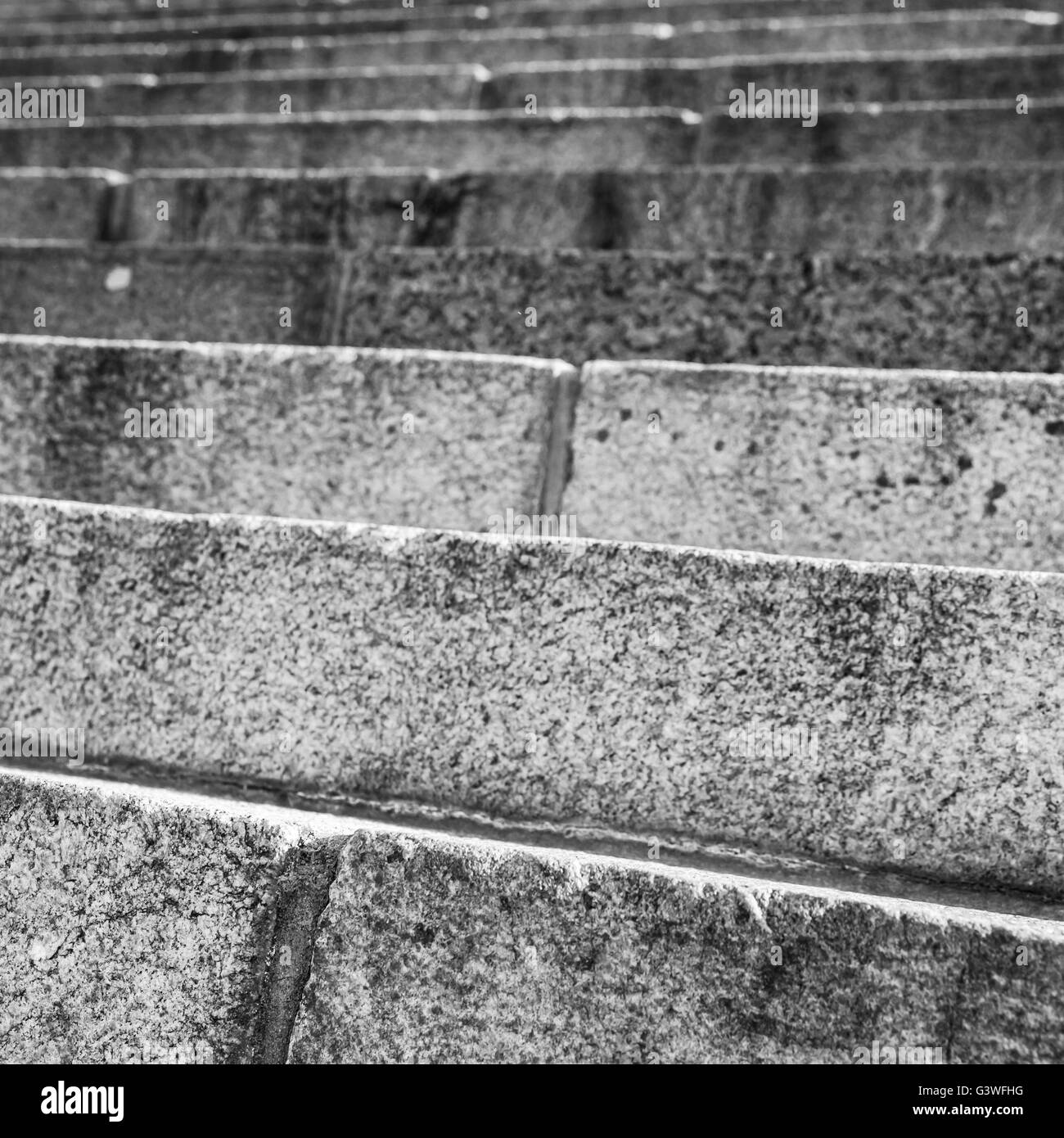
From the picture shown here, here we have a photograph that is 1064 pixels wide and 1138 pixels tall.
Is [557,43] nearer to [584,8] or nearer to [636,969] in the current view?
[584,8]

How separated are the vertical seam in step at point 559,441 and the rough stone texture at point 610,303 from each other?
414 mm

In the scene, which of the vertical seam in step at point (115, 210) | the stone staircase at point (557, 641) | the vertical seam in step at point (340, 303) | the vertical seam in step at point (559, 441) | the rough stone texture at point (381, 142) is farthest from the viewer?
the rough stone texture at point (381, 142)

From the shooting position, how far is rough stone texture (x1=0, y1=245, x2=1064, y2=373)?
239 centimetres

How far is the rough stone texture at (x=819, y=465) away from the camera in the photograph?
193 centimetres

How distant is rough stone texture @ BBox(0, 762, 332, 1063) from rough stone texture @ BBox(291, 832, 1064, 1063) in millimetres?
104

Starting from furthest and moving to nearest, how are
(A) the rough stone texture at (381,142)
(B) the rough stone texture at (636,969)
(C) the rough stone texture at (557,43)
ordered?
(C) the rough stone texture at (557,43) < (A) the rough stone texture at (381,142) < (B) the rough stone texture at (636,969)

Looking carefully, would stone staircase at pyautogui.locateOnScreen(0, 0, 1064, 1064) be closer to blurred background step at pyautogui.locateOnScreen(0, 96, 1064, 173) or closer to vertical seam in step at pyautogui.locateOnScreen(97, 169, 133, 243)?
vertical seam in step at pyautogui.locateOnScreen(97, 169, 133, 243)

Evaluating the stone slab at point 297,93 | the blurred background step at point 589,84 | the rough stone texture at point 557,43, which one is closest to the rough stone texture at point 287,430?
the blurred background step at point 589,84

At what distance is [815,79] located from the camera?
14.6 feet

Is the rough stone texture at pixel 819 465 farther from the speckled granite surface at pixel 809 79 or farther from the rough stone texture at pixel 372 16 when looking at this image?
the rough stone texture at pixel 372 16

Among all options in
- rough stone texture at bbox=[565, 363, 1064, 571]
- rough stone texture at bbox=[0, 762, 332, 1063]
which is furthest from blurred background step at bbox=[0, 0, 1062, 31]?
rough stone texture at bbox=[0, 762, 332, 1063]

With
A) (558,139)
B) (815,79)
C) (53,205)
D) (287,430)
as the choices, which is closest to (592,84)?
(558,139)

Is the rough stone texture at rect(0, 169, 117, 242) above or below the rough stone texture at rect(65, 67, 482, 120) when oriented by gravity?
below

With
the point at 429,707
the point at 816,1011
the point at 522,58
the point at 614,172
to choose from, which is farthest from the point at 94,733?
the point at 522,58
